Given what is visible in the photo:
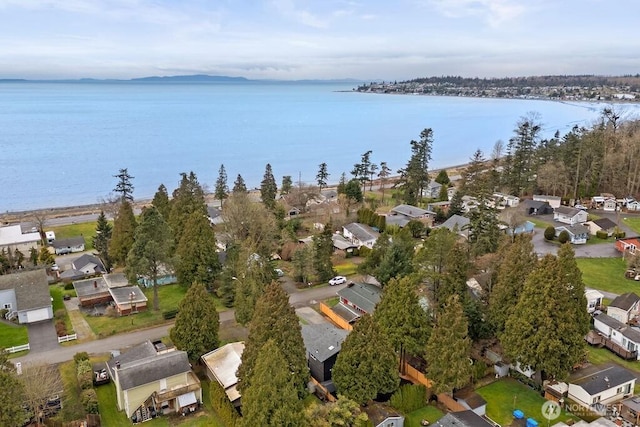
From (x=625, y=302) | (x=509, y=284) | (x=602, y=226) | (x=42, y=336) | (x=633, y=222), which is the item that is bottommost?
(x=42, y=336)

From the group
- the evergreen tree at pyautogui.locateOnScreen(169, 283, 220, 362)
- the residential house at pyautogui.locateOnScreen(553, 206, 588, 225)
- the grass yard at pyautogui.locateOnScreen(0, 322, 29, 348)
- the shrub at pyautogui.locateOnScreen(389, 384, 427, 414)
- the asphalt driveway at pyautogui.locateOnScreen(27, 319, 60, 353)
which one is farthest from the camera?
the residential house at pyautogui.locateOnScreen(553, 206, 588, 225)

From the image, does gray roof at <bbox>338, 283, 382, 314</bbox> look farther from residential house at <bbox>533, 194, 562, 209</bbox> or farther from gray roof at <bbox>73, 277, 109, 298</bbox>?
residential house at <bbox>533, 194, 562, 209</bbox>

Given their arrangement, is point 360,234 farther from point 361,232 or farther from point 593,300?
point 593,300

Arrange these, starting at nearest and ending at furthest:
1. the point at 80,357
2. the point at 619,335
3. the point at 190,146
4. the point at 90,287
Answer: the point at 80,357
the point at 619,335
the point at 90,287
the point at 190,146

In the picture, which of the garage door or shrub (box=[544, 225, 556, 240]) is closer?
the garage door

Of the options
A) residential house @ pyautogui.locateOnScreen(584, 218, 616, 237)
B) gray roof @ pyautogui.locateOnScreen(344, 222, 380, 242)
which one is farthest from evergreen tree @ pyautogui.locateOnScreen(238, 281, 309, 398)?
residential house @ pyautogui.locateOnScreen(584, 218, 616, 237)

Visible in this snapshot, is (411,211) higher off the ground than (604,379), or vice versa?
(604,379)

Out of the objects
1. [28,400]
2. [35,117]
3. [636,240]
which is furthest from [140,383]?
[35,117]

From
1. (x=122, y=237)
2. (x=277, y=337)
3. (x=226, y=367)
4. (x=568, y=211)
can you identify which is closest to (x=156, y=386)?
(x=226, y=367)
